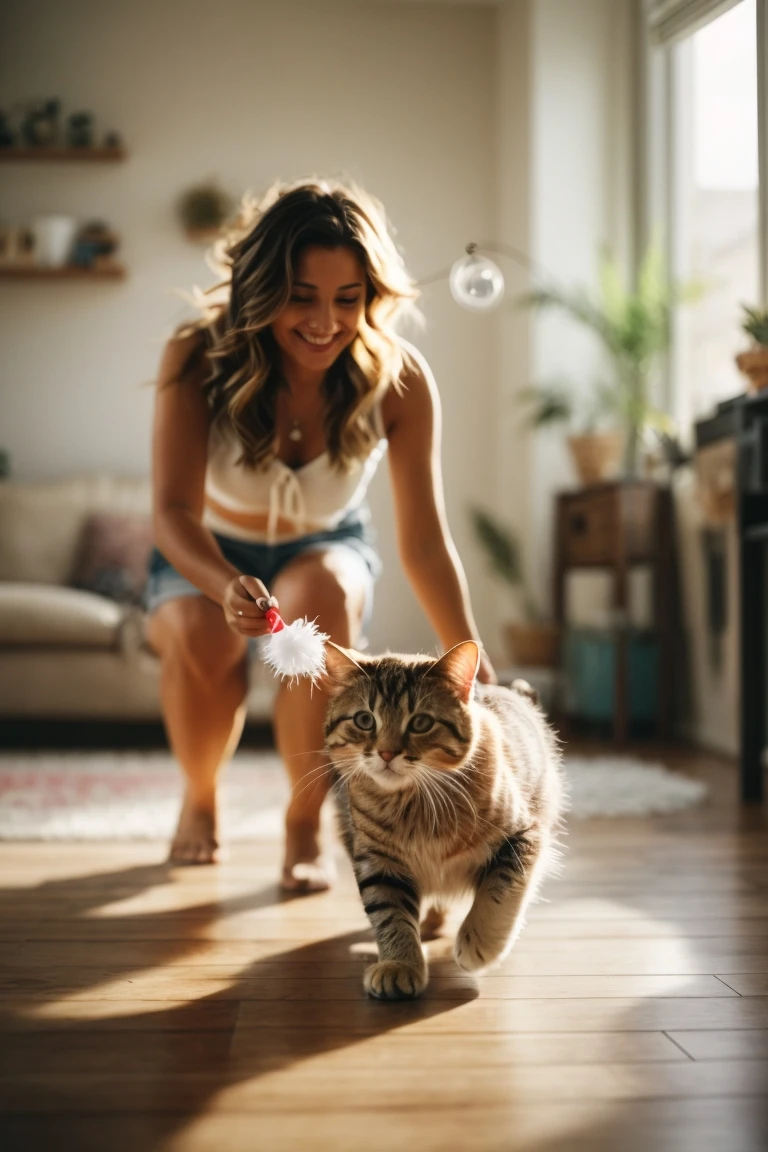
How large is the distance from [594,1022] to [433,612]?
0.71 meters

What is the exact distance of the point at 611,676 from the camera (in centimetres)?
405

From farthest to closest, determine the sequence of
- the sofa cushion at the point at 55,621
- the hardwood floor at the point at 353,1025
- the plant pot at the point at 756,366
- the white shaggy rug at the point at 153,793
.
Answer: the sofa cushion at the point at 55,621 < the plant pot at the point at 756,366 < the white shaggy rug at the point at 153,793 < the hardwood floor at the point at 353,1025

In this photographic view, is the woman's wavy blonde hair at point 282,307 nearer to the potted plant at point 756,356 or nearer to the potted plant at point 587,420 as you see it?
the potted plant at point 756,356

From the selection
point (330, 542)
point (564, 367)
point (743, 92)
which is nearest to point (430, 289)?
point (564, 367)

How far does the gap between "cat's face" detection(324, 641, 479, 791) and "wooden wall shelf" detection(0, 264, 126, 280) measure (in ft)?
12.5

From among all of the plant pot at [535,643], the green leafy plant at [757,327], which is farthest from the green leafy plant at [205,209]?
the green leafy plant at [757,327]

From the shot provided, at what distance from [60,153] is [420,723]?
416 cm

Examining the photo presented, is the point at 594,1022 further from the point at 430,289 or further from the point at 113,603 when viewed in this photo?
the point at 430,289

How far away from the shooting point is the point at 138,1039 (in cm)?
115

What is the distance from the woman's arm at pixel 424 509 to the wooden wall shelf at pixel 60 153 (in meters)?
3.31

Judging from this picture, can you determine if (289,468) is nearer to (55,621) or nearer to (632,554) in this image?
(55,621)

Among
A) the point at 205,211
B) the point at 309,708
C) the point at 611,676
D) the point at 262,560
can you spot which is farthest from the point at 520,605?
the point at 309,708

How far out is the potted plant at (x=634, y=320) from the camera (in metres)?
3.95

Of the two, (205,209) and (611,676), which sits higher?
(205,209)
